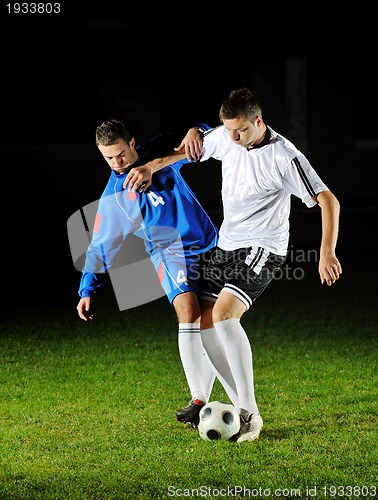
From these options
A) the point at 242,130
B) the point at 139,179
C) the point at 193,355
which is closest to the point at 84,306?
the point at 193,355

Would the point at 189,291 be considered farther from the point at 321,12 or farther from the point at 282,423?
the point at 321,12

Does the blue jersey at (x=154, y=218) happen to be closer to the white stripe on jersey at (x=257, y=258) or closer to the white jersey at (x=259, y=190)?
the white jersey at (x=259, y=190)

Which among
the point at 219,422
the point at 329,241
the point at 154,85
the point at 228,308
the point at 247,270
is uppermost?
the point at 329,241

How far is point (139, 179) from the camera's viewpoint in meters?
4.95

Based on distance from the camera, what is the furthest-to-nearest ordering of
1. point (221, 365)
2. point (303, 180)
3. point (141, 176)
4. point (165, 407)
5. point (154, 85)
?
point (154, 85) < point (165, 407) < point (221, 365) < point (141, 176) < point (303, 180)

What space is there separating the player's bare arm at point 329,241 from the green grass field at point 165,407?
97cm

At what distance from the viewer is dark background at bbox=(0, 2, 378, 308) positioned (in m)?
17.7

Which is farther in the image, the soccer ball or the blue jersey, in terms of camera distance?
the blue jersey

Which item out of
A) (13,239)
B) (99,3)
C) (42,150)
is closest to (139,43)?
(99,3)

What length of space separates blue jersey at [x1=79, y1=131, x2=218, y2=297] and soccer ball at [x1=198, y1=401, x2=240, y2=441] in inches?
40.6

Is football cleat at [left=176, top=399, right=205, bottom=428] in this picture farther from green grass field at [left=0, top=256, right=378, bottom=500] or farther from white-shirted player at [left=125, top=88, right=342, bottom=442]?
white-shirted player at [left=125, top=88, right=342, bottom=442]

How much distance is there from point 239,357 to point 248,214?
0.82 m

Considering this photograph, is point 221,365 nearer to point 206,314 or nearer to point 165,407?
point 206,314

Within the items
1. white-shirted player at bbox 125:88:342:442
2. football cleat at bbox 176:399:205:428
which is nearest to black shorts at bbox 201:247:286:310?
white-shirted player at bbox 125:88:342:442
